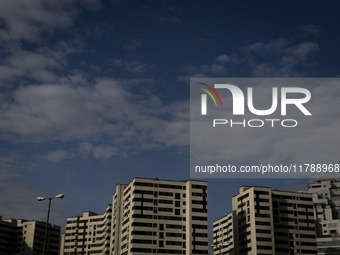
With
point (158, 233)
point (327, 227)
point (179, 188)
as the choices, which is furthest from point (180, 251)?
point (327, 227)

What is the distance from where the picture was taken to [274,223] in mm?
154875

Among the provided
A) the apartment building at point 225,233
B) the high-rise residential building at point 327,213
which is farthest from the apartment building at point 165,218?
the high-rise residential building at point 327,213

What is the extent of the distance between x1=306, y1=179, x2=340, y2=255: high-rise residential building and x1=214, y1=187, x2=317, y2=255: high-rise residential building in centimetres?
461

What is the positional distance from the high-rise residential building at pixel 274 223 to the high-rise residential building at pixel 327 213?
461 centimetres

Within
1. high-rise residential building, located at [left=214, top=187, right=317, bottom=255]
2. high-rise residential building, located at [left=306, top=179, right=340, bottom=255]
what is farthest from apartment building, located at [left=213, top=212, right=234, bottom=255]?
high-rise residential building, located at [left=306, top=179, right=340, bottom=255]

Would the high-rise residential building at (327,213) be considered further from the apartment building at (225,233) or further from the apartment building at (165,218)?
the apartment building at (165,218)

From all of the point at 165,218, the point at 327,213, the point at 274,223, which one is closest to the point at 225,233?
the point at 274,223

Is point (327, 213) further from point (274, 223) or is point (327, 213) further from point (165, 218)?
point (165, 218)

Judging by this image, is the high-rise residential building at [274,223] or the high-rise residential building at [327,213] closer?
the high-rise residential building at [274,223]

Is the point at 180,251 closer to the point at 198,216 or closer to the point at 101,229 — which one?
the point at 198,216

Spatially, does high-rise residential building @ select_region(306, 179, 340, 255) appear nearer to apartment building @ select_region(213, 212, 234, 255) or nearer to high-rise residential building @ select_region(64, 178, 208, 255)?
apartment building @ select_region(213, 212, 234, 255)

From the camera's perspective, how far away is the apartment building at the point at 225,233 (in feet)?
581

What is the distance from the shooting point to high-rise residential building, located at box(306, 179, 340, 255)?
151250 mm

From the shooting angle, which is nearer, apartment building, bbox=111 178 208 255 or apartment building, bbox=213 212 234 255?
apartment building, bbox=111 178 208 255
